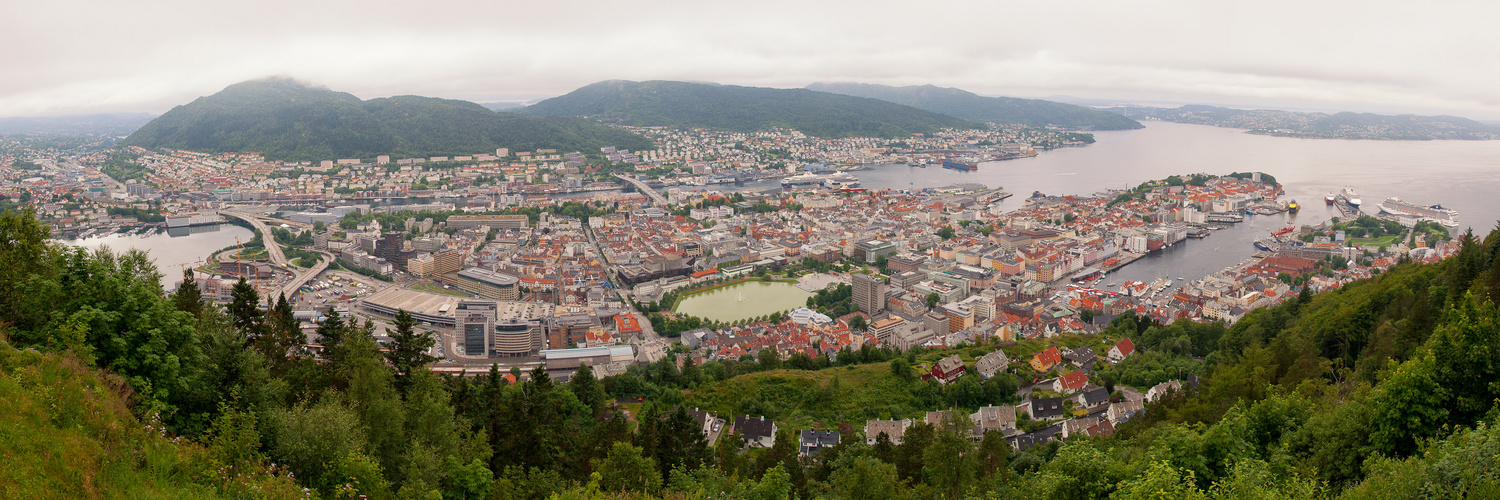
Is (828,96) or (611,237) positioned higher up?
(828,96)

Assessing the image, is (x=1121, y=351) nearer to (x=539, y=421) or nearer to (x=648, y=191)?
(x=539, y=421)

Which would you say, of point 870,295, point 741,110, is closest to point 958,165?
point 741,110

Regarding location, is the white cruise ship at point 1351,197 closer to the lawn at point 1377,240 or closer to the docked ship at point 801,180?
the lawn at point 1377,240

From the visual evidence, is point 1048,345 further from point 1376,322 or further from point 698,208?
point 698,208

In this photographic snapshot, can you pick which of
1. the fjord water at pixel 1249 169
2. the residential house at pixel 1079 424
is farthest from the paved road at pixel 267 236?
the fjord water at pixel 1249 169

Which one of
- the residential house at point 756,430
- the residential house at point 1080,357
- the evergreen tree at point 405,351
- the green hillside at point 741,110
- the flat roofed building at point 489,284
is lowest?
the residential house at point 756,430

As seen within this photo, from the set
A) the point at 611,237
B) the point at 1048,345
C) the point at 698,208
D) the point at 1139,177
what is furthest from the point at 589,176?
the point at 1048,345

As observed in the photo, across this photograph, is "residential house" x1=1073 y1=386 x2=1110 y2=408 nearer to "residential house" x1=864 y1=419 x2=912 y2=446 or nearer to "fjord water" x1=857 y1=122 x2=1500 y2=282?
"residential house" x1=864 y1=419 x2=912 y2=446
